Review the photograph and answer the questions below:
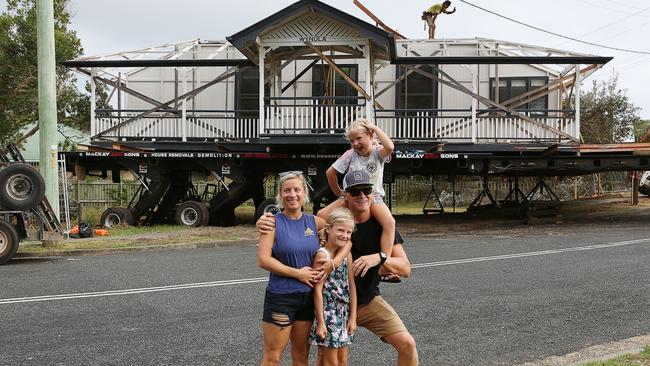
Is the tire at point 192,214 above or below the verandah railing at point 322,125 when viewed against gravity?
below

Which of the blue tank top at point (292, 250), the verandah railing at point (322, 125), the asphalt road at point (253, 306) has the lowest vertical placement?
the asphalt road at point (253, 306)

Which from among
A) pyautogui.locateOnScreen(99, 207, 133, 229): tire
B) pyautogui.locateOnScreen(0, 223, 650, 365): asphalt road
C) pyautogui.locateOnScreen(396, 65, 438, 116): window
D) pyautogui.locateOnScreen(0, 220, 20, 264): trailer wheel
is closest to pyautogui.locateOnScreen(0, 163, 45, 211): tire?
pyautogui.locateOnScreen(0, 220, 20, 264): trailer wheel

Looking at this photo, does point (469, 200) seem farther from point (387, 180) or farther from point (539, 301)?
point (539, 301)

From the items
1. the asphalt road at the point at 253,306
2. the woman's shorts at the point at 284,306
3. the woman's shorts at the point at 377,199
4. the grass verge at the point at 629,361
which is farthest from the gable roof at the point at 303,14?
the woman's shorts at the point at 284,306

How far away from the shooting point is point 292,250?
3.74 meters

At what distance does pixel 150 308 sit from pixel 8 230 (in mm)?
5637

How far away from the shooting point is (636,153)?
675 inches

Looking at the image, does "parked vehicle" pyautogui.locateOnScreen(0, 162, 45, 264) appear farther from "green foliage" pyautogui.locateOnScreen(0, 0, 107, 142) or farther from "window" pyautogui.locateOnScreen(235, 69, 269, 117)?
"green foliage" pyautogui.locateOnScreen(0, 0, 107, 142)

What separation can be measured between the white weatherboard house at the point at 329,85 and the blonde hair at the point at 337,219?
1231 cm

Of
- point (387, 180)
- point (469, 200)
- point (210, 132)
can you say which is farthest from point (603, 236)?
point (469, 200)

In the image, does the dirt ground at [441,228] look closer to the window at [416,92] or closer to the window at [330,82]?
the window at [416,92]

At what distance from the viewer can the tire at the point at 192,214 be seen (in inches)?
696

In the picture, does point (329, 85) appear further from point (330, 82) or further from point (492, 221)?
point (492, 221)

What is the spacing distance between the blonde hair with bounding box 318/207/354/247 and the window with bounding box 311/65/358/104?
640 inches
